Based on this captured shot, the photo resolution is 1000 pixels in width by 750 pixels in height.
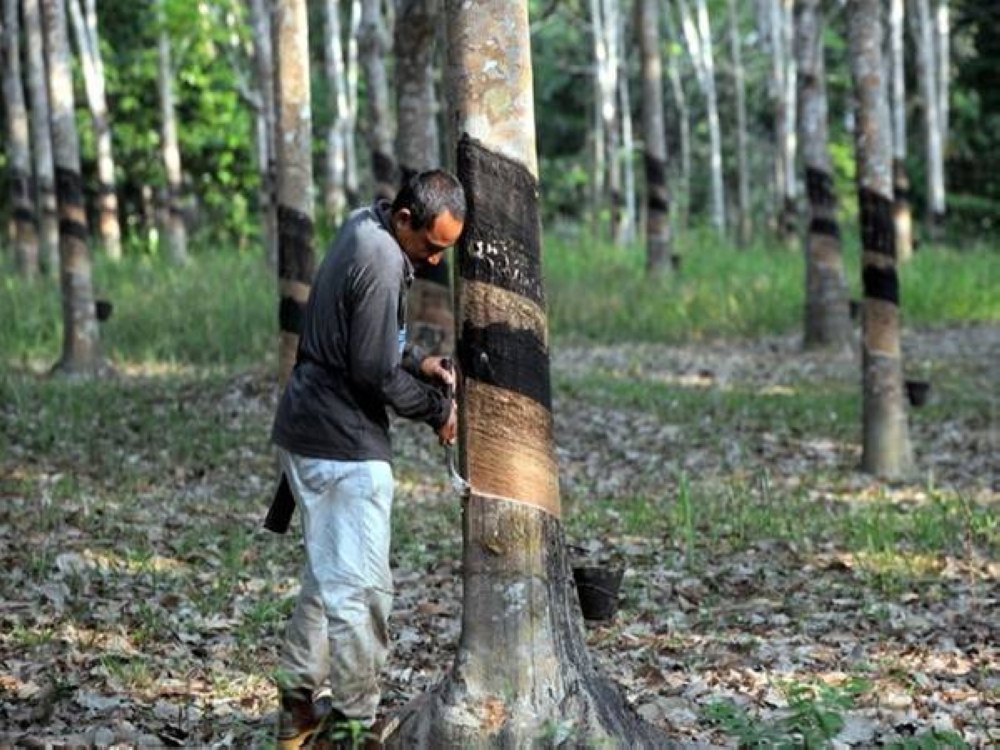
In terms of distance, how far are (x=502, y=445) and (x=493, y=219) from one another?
762 millimetres

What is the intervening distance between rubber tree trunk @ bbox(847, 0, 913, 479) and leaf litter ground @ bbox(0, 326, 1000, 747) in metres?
0.38

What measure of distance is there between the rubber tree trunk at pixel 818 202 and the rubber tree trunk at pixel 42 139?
338 inches

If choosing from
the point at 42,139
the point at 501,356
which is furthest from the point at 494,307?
the point at 42,139

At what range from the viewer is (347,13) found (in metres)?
47.2

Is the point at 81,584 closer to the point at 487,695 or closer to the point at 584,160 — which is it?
the point at 487,695

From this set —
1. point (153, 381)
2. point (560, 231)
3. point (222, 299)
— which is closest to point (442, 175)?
point (153, 381)

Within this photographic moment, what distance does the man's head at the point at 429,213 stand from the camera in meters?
5.65

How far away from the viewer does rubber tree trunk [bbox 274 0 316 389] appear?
11562 millimetres

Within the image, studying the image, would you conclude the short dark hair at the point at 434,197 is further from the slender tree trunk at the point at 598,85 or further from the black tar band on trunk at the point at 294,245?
the slender tree trunk at the point at 598,85

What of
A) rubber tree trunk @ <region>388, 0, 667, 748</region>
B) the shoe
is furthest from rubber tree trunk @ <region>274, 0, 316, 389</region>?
rubber tree trunk @ <region>388, 0, 667, 748</region>

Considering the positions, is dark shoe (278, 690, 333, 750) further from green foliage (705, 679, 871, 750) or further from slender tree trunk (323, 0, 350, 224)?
slender tree trunk (323, 0, 350, 224)

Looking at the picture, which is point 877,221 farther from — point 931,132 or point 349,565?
point 931,132

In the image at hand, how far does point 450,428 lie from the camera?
5984mm

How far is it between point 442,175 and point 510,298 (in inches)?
19.6
